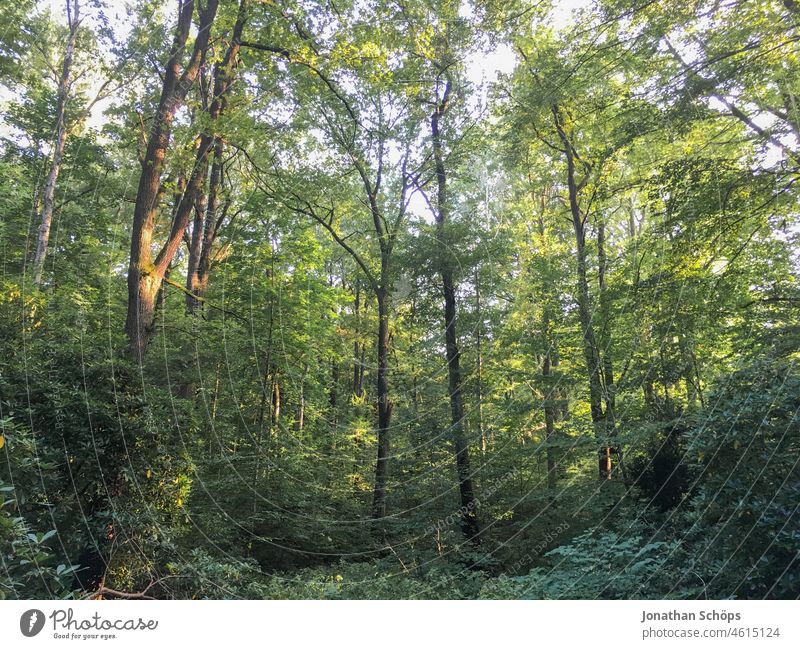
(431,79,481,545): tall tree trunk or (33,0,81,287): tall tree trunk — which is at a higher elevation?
(33,0,81,287): tall tree trunk

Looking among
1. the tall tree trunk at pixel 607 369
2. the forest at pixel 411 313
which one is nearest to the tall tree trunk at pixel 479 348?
the forest at pixel 411 313

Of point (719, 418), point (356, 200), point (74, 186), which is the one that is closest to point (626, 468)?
point (719, 418)

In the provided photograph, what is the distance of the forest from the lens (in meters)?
4.21

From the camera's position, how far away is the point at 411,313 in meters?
11.5

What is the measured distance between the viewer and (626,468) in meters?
8.08

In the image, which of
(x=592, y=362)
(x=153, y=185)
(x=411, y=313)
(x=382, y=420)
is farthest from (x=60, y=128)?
(x=592, y=362)

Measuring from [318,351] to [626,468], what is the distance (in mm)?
8214

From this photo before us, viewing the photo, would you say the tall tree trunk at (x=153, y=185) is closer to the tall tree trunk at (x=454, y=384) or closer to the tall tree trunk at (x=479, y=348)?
the tall tree trunk at (x=454, y=384)

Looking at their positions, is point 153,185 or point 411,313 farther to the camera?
point 411,313

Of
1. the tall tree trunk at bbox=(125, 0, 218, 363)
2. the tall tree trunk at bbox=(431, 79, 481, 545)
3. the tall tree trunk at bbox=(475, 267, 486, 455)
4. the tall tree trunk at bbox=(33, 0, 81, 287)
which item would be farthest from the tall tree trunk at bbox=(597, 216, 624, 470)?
the tall tree trunk at bbox=(33, 0, 81, 287)

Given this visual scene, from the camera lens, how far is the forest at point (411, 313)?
4207 mm

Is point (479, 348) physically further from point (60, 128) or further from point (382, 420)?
point (60, 128)

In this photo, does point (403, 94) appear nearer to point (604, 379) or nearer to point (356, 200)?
point (356, 200)

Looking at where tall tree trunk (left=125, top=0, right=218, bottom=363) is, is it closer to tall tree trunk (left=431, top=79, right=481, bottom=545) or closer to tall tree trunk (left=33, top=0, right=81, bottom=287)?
tall tree trunk (left=33, top=0, right=81, bottom=287)
